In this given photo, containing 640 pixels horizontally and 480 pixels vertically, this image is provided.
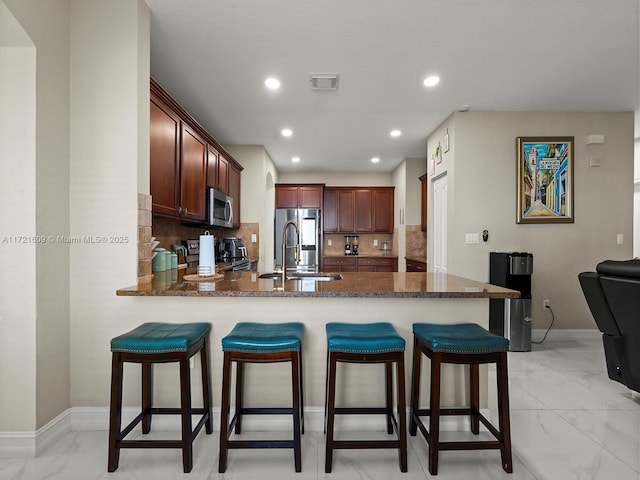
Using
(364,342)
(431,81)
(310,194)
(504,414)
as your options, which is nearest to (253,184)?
(310,194)

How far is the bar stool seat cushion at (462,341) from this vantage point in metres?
1.61

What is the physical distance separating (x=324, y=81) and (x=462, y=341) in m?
2.46

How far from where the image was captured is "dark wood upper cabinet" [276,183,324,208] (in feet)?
21.5

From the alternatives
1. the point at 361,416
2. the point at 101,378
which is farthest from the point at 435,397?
the point at 101,378

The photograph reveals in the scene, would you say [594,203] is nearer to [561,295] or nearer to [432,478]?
[561,295]

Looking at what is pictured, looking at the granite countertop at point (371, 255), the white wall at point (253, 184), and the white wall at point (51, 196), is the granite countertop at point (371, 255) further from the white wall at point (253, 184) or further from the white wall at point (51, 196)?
the white wall at point (51, 196)

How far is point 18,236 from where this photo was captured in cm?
174

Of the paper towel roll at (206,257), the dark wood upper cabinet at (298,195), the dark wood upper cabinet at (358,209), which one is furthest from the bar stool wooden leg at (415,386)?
the dark wood upper cabinet at (358,209)

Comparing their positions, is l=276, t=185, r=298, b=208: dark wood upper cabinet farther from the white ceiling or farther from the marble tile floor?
the marble tile floor

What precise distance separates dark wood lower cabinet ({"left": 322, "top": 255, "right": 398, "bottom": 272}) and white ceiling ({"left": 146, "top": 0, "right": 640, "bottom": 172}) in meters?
2.98

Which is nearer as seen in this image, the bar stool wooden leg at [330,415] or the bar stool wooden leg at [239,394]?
the bar stool wooden leg at [330,415]

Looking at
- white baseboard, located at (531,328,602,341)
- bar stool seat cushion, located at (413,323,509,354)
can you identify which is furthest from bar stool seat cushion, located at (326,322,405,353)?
white baseboard, located at (531,328,602,341)

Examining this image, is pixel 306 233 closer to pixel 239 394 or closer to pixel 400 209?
pixel 400 209

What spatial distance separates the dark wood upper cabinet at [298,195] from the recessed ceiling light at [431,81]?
3.59m
